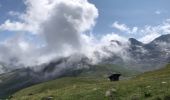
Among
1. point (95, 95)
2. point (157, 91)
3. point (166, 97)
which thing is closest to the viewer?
point (166, 97)

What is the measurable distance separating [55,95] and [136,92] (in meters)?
10.2

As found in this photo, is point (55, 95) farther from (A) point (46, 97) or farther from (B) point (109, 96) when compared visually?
(B) point (109, 96)

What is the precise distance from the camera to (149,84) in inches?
1586

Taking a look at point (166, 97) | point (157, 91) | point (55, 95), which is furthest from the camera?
point (55, 95)

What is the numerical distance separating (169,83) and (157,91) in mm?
3661

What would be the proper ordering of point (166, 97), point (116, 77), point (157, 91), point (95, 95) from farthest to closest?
point (116, 77) → point (95, 95) → point (157, 91) → point (166, 97)

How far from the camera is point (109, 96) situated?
37.1m

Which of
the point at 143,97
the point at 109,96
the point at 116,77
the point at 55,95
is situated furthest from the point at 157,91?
the point at 116,77

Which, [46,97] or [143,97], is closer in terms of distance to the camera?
[143,97]

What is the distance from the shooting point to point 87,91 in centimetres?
4100

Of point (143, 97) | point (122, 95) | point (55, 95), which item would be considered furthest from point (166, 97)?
point (55, 95)

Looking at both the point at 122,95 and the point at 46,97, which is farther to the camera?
the point at 46,97

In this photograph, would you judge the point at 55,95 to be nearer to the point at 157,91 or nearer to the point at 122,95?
the point at 122,95

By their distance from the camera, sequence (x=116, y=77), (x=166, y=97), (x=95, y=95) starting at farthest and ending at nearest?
(x=116, y=77) < (x=95, y=95) < (x=166, y=97)
